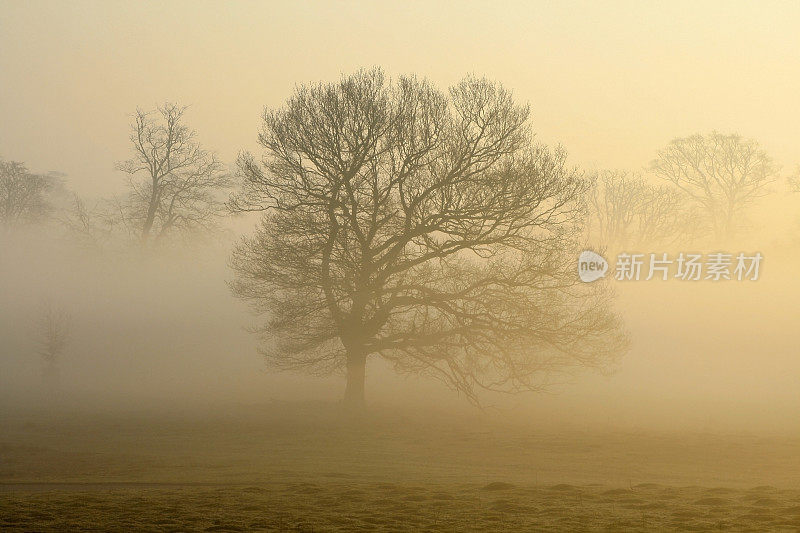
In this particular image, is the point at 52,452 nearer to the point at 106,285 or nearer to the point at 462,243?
the point at 462,243

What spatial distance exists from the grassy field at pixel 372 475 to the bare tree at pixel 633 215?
37178mm

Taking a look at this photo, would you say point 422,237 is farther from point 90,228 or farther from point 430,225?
point 90,228

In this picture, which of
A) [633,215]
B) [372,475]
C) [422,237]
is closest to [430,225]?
[422,237]

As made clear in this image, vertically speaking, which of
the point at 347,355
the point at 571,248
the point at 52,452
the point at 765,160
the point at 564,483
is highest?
the point at 765,160

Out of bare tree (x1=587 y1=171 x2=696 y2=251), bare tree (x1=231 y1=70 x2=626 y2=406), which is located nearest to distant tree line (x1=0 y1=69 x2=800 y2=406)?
bare tree (x1=231 y1=70 x2=626 y2=406)

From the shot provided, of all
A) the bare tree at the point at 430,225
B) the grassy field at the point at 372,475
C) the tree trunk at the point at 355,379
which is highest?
the bare tree at the point at 430,225

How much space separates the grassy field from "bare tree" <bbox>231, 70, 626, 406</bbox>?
11.0 ft

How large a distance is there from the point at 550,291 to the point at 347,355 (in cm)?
821

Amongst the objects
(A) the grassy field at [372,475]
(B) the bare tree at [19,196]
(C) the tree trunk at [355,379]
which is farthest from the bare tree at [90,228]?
(C) the tree trunk at [355,379]

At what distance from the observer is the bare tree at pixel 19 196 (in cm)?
6856

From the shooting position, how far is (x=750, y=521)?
13.0 m

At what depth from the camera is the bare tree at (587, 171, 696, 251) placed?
204 ft

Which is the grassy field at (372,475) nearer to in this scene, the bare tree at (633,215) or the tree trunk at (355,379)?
the tree trunk at (355,379)

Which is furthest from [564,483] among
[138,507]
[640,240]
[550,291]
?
[640,240]
